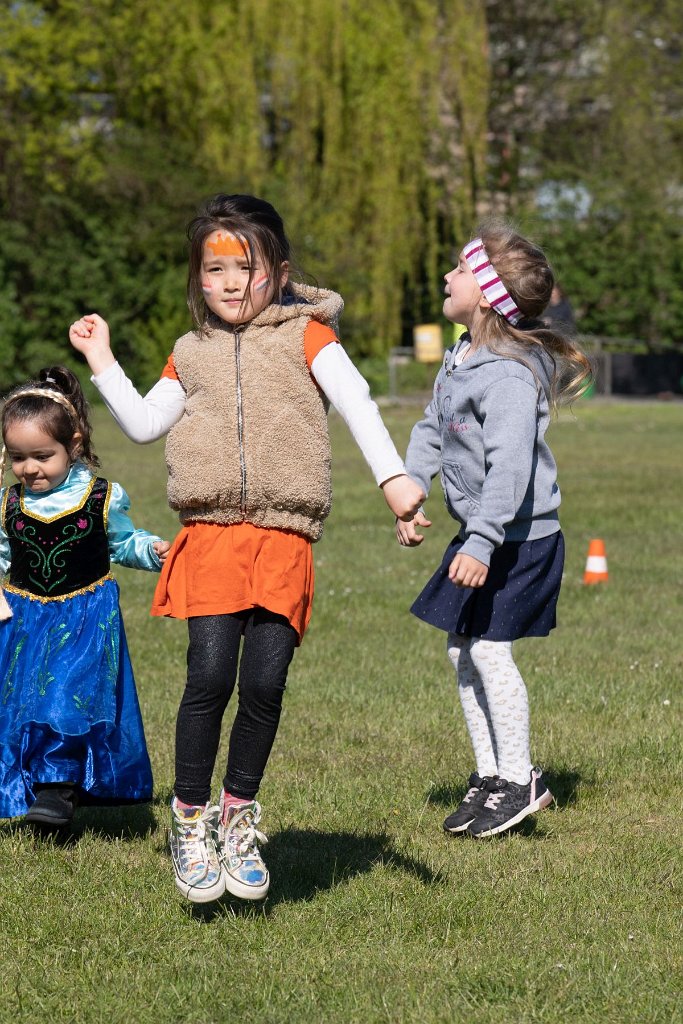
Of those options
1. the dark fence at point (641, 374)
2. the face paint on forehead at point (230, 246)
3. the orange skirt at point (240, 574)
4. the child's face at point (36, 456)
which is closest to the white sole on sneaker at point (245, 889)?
the orange skirt at point (240, 574)

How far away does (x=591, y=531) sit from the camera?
12.4 meters

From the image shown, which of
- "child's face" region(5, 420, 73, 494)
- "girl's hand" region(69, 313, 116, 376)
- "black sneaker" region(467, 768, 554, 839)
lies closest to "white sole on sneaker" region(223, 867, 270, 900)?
"black sneaker" region(467, 768, 554, 839)

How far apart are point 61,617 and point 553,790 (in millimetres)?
1816

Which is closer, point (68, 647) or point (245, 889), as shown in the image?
point (245, 889)

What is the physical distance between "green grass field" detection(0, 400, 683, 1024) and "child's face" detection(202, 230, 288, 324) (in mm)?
1629

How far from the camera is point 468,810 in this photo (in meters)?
4.62

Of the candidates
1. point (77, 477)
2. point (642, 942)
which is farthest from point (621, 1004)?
point (77, 477)

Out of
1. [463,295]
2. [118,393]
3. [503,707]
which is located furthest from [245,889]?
[463,295]

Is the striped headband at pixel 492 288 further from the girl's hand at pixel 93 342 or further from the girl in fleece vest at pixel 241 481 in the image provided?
the girl's hand at pixel 93 342

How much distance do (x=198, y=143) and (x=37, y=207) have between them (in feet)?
13.4

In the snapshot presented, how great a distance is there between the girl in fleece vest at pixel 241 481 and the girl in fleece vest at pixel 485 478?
75 cm

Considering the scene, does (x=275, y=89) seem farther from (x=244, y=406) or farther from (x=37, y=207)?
(x=244, y=406)

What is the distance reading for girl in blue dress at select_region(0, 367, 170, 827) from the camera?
4.58m

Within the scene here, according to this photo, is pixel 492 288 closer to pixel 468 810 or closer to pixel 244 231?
pixel 244 231
